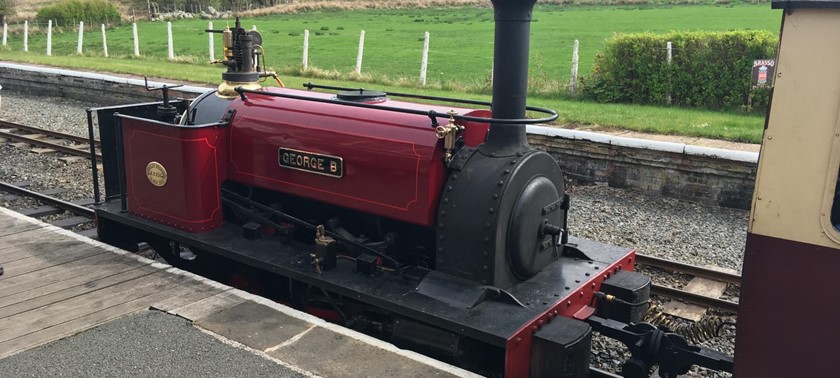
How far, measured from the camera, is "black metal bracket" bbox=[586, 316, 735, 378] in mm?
4062

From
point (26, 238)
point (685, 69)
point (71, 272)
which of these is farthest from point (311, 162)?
point (685, 69)

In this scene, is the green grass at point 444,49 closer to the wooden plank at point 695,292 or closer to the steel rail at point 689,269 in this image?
the steel rail at point 689,269

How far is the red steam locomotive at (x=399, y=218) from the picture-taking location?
4281 millimetres

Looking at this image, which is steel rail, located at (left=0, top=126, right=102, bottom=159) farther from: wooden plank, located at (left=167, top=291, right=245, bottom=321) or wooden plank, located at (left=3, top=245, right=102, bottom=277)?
wooden plank, located at (left=167, top=291, right=245, bottom=321)

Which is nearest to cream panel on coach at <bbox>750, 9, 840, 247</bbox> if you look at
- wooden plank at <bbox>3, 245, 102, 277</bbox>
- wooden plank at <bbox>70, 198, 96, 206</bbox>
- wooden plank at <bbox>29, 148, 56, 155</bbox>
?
wooden plank at <bbox>3, 245, 102, 277</bbox>

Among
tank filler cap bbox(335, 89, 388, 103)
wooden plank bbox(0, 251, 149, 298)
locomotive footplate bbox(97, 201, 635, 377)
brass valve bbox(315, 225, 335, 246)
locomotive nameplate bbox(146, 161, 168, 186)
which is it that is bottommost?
wooden plank bbox(0, 251, 149, 298)

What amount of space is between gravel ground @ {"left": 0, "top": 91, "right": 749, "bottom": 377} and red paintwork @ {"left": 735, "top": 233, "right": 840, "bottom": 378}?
1.71 m

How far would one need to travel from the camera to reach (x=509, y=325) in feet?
13.4

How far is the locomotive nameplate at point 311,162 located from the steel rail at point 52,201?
13.1 feet

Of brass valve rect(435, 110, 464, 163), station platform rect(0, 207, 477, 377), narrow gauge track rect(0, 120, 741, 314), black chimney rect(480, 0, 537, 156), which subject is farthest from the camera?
narrow gauge track rect(0, 120, 741, 314)

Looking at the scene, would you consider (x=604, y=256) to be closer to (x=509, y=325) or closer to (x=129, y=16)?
(x=509, y=325)

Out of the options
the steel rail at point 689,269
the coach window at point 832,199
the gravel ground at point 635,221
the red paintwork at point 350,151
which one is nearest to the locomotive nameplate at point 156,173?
the red paintwork at point 350,151

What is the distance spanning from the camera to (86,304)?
514cm

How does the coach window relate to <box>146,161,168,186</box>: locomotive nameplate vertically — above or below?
above
